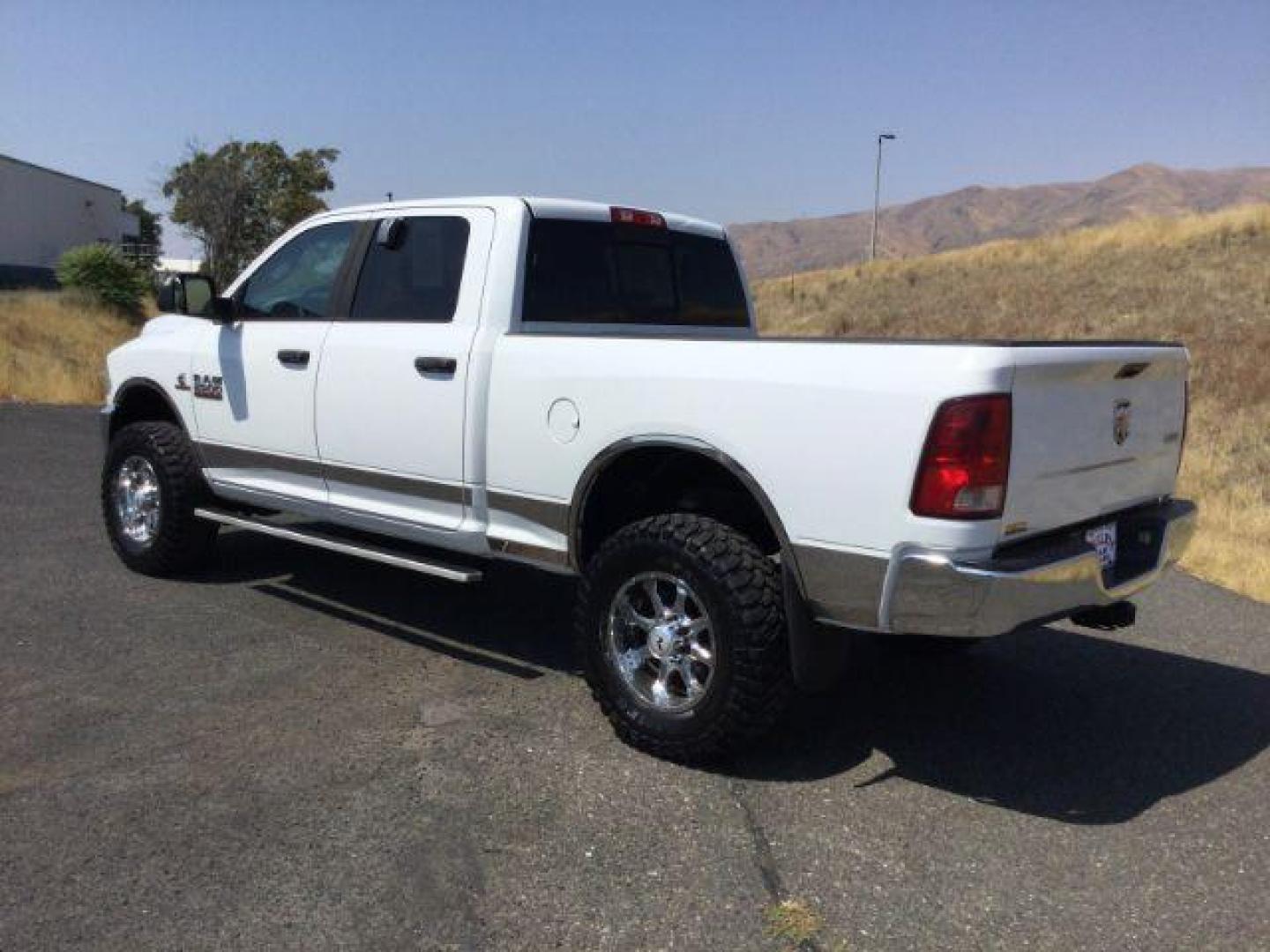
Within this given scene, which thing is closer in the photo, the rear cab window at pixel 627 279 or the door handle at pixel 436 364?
the door handle at pixel 436 364

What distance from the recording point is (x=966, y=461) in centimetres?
332

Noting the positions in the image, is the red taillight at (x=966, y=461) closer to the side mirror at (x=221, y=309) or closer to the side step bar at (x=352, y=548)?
the side step bar at (x=352, y=548)

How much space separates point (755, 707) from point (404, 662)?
1.92m

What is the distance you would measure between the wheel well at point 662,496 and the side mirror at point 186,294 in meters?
2.73

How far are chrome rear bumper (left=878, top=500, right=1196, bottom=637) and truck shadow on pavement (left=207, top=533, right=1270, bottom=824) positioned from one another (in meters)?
0.75

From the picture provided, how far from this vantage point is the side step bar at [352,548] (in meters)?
4.68

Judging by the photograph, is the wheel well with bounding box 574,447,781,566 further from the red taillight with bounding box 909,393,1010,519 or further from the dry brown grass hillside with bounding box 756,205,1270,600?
the dry brown grass hillside with bounding box 756,205,1270,600

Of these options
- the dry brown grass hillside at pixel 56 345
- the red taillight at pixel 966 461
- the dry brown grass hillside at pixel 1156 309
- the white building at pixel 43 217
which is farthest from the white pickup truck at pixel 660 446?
the white building at pixel 43 217

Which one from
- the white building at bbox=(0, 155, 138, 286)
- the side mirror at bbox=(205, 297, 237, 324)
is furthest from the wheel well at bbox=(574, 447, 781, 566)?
the white building at bbox=(0, 155, 138, 286)

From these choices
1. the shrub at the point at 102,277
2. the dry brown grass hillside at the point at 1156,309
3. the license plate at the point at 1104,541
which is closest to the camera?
the license plate at the point at 1104,541

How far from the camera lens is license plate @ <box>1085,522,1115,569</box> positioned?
3853 mm

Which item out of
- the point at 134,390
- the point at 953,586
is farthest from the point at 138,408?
the point at 953,586

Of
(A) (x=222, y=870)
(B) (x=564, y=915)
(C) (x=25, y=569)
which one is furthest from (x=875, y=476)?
(C) (x=25, y=569)

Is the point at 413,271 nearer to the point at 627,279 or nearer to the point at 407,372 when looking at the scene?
the point at 407,372
